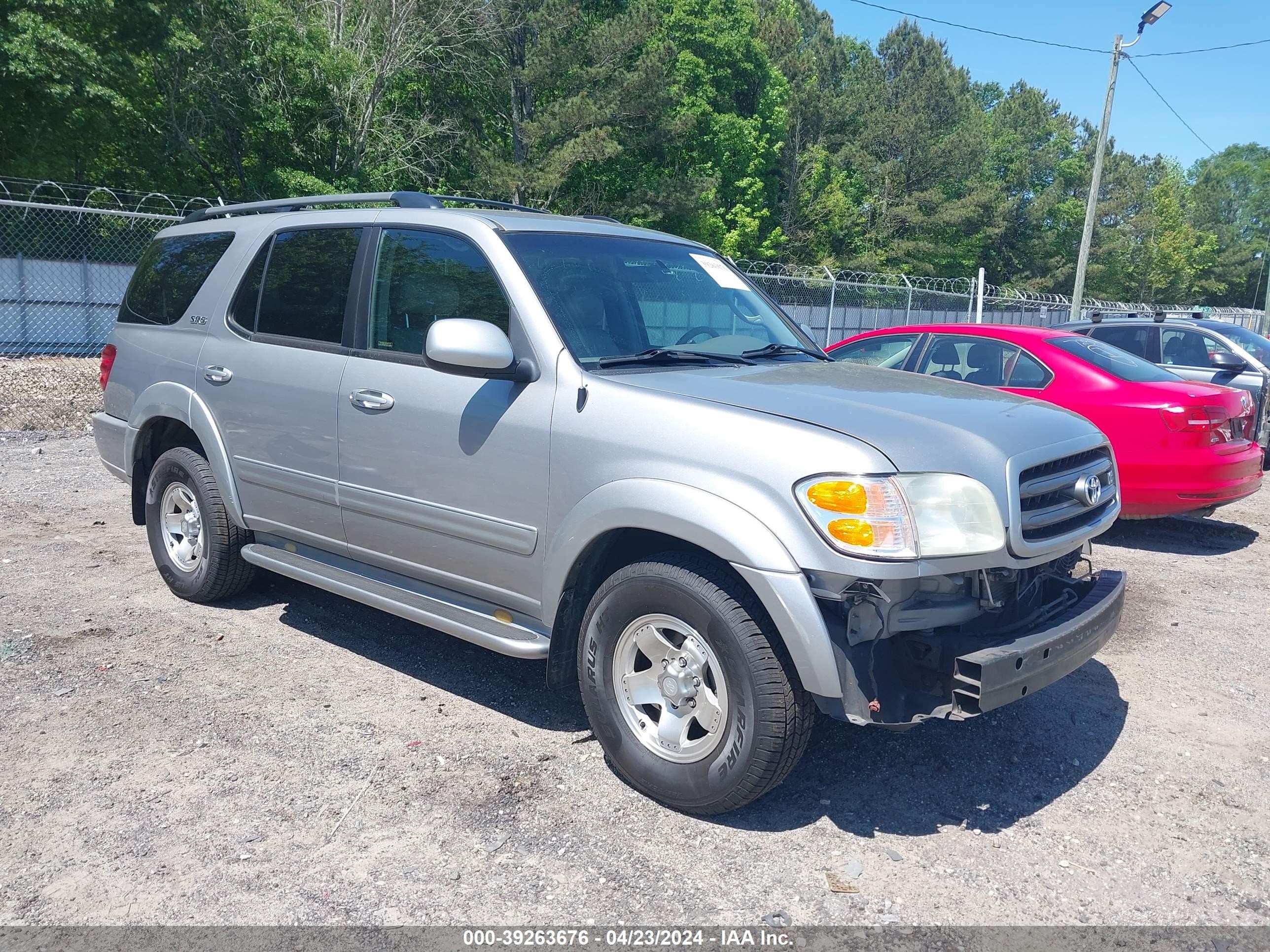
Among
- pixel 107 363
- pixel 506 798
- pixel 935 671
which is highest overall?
pixel 107 363

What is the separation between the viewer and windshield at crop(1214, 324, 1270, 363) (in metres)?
11.4

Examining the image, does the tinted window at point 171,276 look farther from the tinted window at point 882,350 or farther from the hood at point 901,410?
the tinted window at point 882,350

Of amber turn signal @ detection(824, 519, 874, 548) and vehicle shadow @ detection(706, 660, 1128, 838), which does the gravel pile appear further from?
amber turn signal @ detection(824, 519, 874, 548)

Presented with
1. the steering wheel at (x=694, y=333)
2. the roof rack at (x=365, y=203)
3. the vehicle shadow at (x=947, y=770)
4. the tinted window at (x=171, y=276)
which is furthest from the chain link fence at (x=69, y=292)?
the vehicle shadow at (x=947, y=770)

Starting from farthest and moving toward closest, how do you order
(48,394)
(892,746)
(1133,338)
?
Result: (48,394) < (1133,338) < (892,746)

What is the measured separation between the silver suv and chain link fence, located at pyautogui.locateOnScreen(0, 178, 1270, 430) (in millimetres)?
7940

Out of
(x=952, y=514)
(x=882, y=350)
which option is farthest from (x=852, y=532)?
(x=882, y=350)

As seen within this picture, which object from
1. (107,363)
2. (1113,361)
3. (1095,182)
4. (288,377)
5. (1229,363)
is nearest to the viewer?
(288,377)

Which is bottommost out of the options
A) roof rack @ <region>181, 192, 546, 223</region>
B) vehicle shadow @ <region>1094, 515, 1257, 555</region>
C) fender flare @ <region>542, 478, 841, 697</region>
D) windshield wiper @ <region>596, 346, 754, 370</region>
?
vehicle shadow @ <region>1094, 515, 1257, 555</region>

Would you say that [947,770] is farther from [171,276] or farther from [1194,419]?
[171,276]

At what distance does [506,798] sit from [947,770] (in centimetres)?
170

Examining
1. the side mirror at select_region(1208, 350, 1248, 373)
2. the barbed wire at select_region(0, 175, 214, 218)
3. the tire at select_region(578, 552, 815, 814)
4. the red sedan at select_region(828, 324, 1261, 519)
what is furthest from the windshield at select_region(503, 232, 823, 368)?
the barbed wire at select_region(0, 175, 214, 218)

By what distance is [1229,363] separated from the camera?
9391 mm

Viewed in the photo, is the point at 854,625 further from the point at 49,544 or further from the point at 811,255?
the point at 811,255
